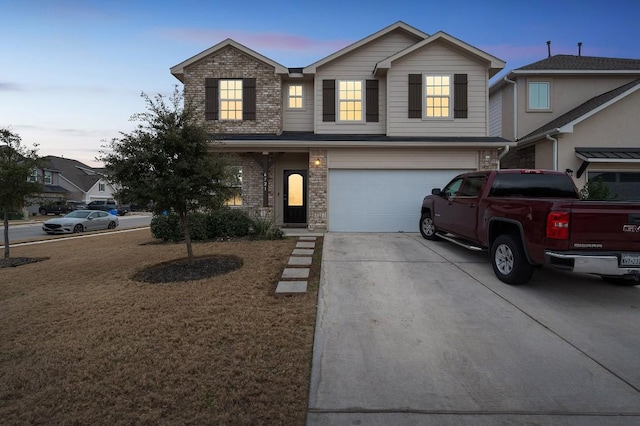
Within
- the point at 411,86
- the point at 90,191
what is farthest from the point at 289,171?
the point at 90,191

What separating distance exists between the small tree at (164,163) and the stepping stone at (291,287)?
2506mm

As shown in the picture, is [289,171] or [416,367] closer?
[416,367]

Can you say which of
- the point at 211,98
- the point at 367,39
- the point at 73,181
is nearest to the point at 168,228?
the point at 211,98

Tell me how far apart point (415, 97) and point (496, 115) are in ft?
20.8

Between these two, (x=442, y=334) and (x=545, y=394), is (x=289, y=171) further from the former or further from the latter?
(x=545, y=394)

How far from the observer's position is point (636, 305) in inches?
189

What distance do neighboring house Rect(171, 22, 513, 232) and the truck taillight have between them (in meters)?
7.06

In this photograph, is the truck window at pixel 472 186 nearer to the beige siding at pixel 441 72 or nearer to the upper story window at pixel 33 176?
the beige siding at pixel 441 72

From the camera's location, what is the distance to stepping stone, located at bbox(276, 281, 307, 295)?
16.9 feet

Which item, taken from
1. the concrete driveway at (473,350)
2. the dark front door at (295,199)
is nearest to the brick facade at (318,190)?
the dark front door at (295,199)

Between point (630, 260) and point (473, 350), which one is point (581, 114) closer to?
point (630, 260)

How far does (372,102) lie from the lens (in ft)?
42.4

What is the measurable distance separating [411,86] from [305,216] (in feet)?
21.0

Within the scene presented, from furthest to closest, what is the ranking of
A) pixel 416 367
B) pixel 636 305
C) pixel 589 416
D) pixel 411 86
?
pixel 411 86 → pixel 636 305 → pixel 416 367 → pixel 589 416
